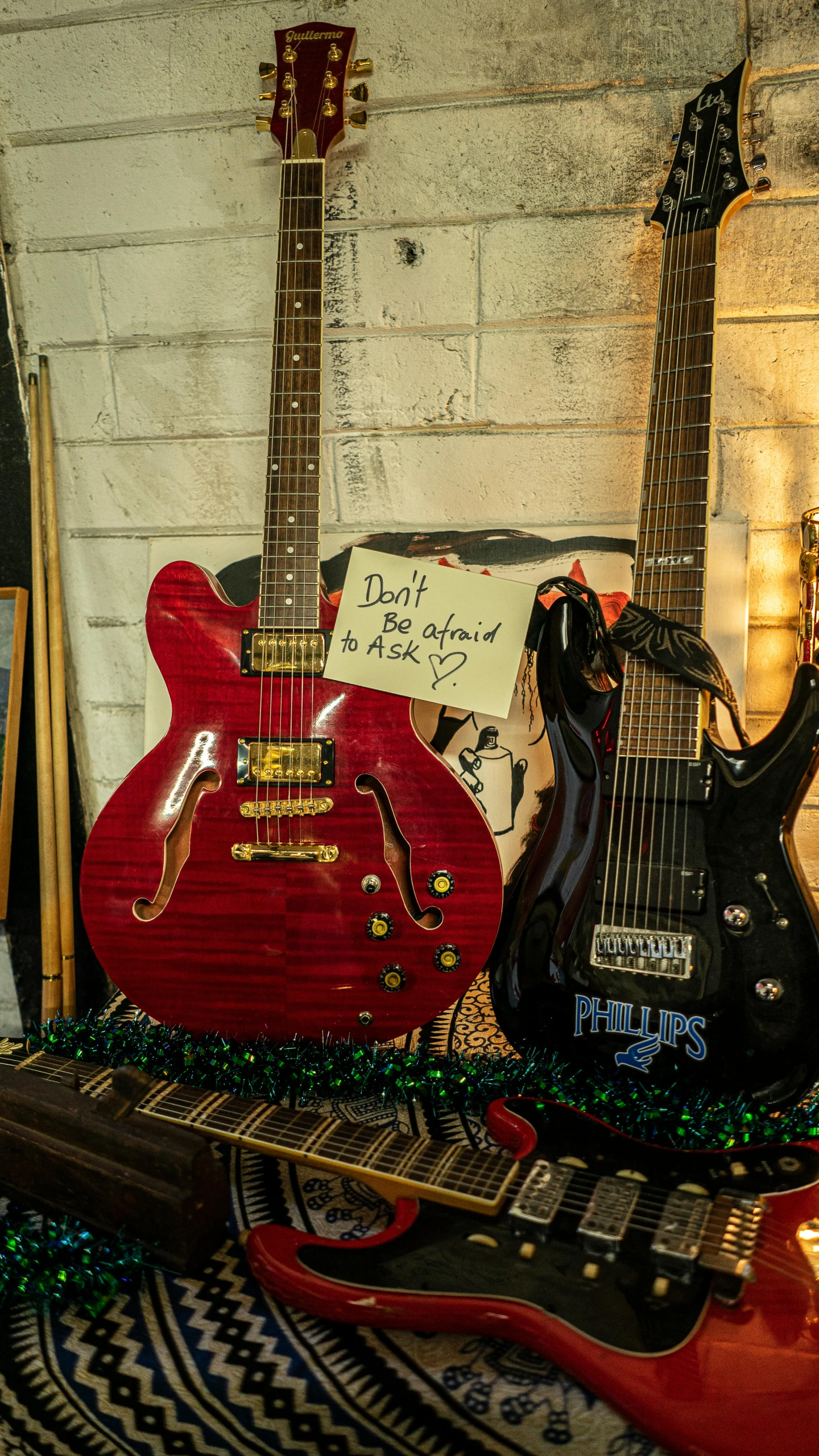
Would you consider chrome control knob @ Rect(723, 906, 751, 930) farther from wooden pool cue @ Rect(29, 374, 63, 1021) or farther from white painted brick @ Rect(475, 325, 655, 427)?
wooden pool cue @ Rect(29, 374, 63, 1021)

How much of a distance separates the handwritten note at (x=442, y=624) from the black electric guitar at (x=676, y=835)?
10 cm

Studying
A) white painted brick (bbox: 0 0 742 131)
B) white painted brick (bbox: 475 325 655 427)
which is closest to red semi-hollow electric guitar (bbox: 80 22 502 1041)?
white painted brick (bbox: 475 325 655 427)

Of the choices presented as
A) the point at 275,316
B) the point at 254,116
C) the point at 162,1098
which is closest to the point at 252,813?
the point at 162,1098

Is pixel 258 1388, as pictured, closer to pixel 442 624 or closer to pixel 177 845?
pixel 177 845

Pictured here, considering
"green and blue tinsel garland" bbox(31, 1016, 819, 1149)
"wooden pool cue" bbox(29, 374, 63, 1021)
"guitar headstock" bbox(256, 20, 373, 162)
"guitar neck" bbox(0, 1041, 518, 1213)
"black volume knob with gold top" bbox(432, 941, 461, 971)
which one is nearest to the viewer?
"guitar neck" bbox(0, 1041, 518, 1213)

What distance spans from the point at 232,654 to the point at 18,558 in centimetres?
48

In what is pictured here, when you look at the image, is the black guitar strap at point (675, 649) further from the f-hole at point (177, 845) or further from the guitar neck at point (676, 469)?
the f-hole at point (177, 845)

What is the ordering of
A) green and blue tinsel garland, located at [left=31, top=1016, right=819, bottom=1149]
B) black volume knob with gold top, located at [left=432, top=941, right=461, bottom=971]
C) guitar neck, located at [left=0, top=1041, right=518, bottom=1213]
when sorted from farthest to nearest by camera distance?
black volume knob with gold top, located at [left=432, top=941, right=461, bottom=971] < green and blue tinsel garland, located at [left=31, top=1016, right=819, bottom=1149] < guitar neck, located at [left=0, top=1041, right=518, bottom=1213]

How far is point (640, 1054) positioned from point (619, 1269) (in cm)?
25

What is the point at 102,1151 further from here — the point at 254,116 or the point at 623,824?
the point at 254,116

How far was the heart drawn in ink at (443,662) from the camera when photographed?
92 centimetres

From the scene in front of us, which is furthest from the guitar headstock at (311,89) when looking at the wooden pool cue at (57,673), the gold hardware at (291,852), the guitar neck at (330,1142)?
the guitar neck at (330,1142)

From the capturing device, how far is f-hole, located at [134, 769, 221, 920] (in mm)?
871

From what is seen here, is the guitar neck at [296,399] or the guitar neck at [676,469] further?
the guitar neck at [296,399]
